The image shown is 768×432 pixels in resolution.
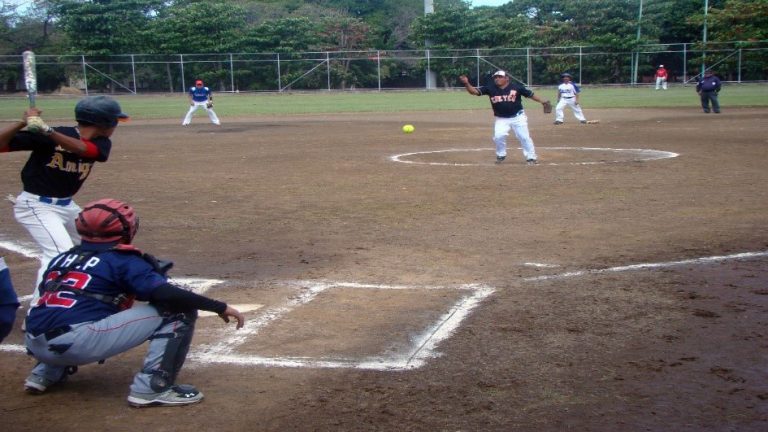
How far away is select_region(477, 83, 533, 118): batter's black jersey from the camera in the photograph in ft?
52.2

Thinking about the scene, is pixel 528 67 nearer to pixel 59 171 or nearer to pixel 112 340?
pixel 59 171

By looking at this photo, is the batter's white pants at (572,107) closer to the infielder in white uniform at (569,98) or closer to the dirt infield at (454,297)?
the infielder in white uniform at (569,98)

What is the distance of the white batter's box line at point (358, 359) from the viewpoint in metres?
5.22

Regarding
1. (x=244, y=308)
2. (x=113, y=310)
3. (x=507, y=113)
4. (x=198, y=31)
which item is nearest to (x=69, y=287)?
(x=113, y=310)

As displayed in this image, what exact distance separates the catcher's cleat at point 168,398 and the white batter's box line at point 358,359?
68 cm

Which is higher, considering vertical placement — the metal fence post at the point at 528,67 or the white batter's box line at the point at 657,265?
the metal fence post at the point at 528,67

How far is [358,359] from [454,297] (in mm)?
1632

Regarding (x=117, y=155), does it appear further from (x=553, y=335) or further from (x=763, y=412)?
(x=763, y=412)

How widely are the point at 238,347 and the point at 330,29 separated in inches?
2466

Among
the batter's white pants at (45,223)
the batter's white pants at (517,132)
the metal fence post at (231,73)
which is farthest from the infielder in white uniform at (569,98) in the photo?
the metal fence post at (231,73)

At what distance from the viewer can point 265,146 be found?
2102 centimetres

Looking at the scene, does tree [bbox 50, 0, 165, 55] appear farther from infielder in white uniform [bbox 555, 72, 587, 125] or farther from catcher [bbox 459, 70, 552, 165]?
catcher [bbox 459, 70, 552, 165]

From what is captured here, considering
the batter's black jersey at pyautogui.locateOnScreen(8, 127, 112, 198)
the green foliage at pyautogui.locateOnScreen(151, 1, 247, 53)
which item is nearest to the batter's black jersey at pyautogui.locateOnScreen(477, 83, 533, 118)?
the batter's black jersey at pyautogui.locateOnScreen(8, 127, 112, 198)

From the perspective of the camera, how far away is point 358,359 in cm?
530
